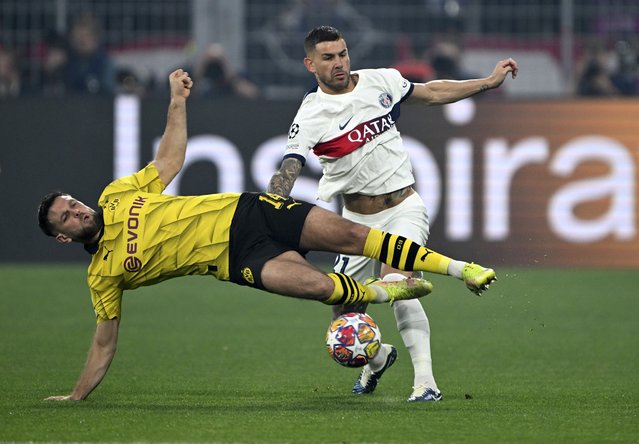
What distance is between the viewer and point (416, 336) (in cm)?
890

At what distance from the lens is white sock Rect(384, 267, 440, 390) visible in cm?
877

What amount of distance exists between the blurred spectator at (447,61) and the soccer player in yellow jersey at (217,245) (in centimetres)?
1033

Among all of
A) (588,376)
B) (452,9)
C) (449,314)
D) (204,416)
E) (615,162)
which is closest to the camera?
(204,416)

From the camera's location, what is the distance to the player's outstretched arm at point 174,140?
29.9 feet

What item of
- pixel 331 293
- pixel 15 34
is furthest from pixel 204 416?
pixel 15 34

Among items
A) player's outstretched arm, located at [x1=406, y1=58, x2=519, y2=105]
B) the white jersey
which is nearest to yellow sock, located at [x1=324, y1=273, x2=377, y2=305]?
the white jersey

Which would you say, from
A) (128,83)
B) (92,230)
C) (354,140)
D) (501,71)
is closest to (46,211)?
(92,230)

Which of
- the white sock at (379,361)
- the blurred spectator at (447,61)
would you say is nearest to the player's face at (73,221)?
the white sock at (379,361)

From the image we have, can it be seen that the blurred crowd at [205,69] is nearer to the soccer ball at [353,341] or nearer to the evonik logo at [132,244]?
the evonik logo at [132,244]

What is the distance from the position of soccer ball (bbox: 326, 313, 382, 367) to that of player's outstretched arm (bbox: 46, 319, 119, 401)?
1.42 meters

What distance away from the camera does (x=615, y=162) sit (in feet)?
59.3

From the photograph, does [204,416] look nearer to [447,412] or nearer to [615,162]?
[447,412]

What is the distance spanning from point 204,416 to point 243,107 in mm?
10697

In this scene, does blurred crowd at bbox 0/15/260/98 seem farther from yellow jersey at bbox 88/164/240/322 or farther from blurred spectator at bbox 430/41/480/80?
yellow jersey at bbox 88/164/240/322
